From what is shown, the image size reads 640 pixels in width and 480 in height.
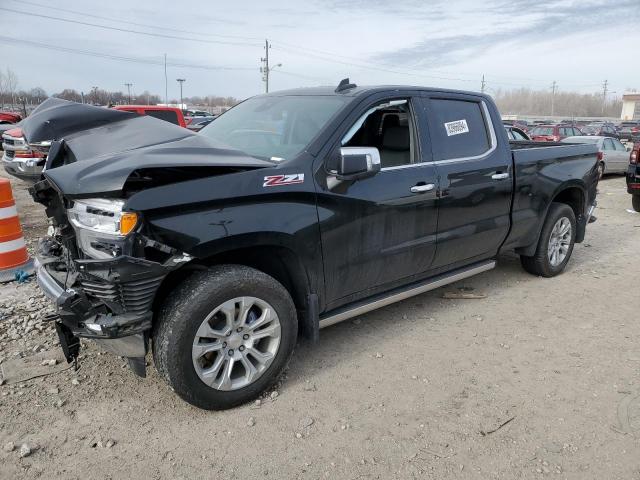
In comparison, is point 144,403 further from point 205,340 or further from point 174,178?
point 174,178

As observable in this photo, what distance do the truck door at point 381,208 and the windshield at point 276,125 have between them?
0.22 meters

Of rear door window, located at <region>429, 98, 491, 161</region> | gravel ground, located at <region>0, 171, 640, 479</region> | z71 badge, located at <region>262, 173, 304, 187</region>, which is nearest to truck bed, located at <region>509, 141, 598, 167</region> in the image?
rear door window, located at <region>429, 98, 491, 161</region>

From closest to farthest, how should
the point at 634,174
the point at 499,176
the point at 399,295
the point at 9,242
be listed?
the point at 399,295
the point at 499,176
the point at 9,242
the point at 634,174

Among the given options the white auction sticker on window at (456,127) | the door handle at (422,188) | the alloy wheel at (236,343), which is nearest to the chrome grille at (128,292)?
the alloy wheel at (236,343)

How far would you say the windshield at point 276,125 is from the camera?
3314 mm

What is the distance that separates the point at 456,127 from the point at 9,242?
14.5 feet

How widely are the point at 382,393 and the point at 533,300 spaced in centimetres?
234

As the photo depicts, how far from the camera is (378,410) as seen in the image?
2934 mm

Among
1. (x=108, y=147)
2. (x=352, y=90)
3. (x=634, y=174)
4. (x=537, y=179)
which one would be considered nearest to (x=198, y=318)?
(x=108, y=147)

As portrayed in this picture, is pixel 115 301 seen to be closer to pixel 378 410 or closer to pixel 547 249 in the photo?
pixel 378 410

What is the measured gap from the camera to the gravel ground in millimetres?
2492

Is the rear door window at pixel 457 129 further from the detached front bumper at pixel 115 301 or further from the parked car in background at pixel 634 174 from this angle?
the parked car in background at pixel 634 174

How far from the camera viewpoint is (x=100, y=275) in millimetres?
2422

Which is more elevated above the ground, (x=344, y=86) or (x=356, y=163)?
(x=344, y=86)
